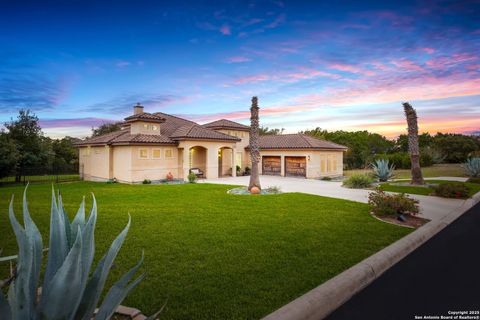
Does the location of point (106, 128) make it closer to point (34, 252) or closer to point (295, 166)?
point (295, 166)

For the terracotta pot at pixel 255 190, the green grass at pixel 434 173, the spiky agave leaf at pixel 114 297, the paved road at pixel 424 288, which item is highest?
the spiky agave leaf at pixel 114 297

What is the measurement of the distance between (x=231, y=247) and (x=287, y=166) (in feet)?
79.2

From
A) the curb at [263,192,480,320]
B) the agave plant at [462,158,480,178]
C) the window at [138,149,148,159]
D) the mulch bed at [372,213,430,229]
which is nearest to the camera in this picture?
the curb at [263,192,480,320]

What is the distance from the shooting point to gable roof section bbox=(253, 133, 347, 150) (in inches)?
1111

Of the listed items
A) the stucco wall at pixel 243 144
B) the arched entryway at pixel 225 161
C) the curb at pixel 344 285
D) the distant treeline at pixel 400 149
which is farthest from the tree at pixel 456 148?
the curb at pixel 344 285

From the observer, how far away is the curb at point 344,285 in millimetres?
3883

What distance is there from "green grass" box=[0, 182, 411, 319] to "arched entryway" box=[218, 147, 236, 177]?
58.5 feet

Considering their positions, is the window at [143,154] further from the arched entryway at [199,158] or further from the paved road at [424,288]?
the paved road at [424,288]

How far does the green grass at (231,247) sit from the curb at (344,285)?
0.76 ft

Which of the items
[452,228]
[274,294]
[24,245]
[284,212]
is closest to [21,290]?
[24,245]

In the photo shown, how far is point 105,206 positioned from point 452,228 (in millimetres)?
13190

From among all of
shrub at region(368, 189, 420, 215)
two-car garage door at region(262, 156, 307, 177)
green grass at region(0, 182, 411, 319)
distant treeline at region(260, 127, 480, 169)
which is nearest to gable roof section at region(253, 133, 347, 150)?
two-car garage door at region(262, 156, 307, 177)

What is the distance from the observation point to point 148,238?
7480mm

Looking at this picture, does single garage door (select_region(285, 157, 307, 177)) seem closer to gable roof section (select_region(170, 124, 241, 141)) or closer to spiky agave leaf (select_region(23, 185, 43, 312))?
gable roof section (select_region(170, 124, 241, 141))
